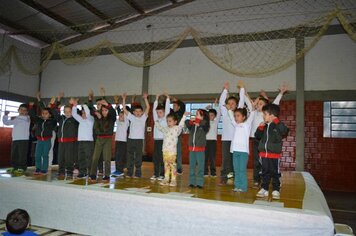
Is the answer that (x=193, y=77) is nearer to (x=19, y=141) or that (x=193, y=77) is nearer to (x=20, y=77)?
(x=19, y=141)

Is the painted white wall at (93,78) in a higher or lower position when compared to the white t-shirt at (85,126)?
higher

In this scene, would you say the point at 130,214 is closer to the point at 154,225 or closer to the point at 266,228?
the point at 154,225

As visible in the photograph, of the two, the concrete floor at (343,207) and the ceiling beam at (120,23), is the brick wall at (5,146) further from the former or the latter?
the concrete floor at (343,207)

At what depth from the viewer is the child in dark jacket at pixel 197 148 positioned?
3918 mm

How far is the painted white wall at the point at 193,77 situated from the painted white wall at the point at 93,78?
2.57 ft

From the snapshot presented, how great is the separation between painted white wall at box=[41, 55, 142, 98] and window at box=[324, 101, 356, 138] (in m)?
5.71

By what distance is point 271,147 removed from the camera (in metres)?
3.44

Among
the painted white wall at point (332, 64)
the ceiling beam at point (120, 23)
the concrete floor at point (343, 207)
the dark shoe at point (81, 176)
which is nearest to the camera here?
the dark shoe at point (81, 176)

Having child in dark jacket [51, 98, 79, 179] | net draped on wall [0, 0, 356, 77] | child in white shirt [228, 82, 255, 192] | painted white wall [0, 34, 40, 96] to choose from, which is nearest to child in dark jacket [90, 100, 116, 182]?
child in dark jacket [51, 98, 79, 179]

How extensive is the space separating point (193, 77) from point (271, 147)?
5771 millimetres

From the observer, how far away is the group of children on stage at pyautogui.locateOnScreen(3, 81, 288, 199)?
3592 mm

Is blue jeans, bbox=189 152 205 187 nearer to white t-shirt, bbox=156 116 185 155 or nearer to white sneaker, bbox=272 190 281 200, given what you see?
white t-shirt, bbox=156 116 185 155

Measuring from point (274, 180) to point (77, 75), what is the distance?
29.6 feet

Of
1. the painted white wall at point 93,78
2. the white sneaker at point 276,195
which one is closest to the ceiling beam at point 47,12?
the painted white wall at point 93,78
